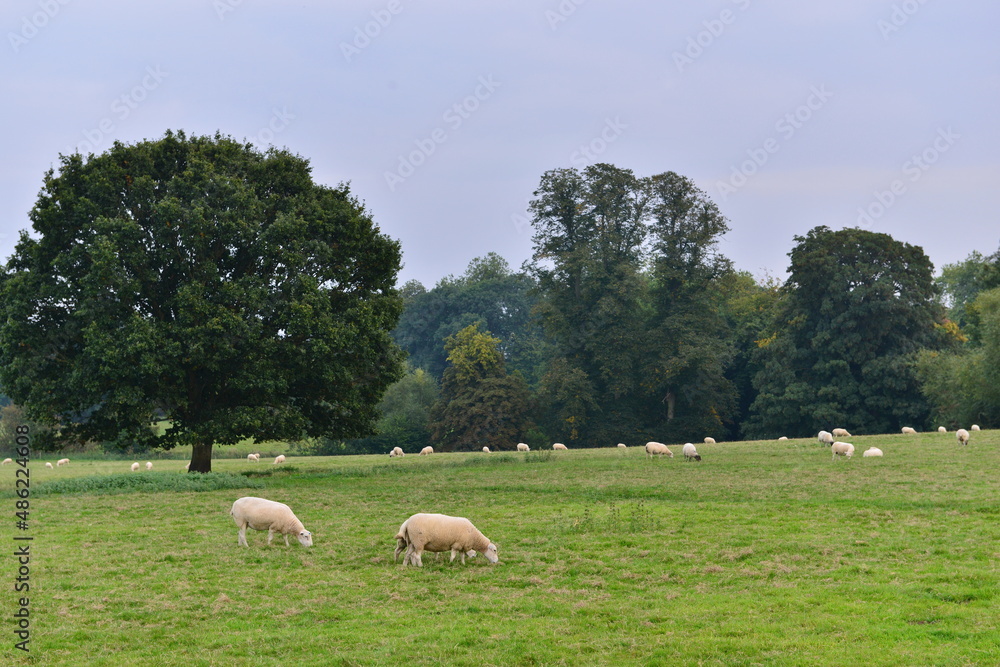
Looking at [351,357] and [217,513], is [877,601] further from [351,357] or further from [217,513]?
[351,357]

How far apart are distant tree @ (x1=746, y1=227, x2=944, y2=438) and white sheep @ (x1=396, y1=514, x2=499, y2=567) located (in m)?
57.4

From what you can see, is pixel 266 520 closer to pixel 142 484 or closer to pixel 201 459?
pixel 142 484

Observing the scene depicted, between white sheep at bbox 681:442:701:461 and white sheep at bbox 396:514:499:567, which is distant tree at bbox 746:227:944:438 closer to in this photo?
white sheep at bbox 681:442:701:461

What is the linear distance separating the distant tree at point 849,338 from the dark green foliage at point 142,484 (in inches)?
1960

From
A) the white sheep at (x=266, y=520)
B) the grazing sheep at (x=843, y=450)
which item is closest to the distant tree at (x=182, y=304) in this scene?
the white sheep at (x=266, y=520)

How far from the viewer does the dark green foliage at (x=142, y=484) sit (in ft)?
107

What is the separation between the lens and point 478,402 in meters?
81.1

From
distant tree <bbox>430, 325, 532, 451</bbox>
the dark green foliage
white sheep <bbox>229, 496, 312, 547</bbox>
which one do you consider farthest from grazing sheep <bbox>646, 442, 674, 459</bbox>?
distant tree <bbox>430, 325, 532, 451</bbox>

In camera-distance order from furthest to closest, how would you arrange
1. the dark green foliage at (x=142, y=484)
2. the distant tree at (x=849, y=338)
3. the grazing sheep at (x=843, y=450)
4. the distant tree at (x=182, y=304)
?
the distant tree at (x=849, y=338) < the grazing sheep at (x=843, y=450) < the distant tree at (x=182, y=304) < the dark green foliage at (x=142, y=484)

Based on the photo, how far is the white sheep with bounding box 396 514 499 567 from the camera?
723 inches

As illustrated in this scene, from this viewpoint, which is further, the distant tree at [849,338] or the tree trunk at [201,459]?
the distant tree at [849,338]

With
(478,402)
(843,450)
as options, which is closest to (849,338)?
(478,402)

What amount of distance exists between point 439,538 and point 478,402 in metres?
62.7

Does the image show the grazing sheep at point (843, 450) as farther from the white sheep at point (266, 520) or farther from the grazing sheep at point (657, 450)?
the white sheep at point (266, 520)
